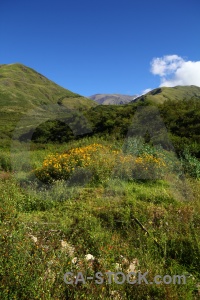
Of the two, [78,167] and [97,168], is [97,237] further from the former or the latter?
[78,167]

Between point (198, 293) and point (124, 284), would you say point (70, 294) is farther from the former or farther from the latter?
point (198, 293)

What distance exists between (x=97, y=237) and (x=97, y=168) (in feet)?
11.7

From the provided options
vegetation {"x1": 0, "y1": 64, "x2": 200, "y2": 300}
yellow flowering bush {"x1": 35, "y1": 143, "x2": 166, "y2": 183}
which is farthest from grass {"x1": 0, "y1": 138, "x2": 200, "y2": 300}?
yellow flowering bush {"x1": 35, "y1": 143, "x2": 166, "y2": 183}

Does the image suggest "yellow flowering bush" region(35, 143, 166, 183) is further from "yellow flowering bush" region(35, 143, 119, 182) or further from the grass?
the grass

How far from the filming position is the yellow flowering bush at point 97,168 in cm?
775

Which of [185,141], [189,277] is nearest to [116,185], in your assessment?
[189,277]

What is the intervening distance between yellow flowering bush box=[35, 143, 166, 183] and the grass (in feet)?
1.01

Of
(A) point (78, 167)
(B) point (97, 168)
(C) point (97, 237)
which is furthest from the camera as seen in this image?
(A) point (78, 167)

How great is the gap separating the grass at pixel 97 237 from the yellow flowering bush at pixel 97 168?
307mm

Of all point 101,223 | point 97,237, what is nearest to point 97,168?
point 101,223

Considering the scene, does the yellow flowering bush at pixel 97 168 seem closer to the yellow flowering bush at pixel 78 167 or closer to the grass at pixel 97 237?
the yellow flowering bush at pixel 78 167

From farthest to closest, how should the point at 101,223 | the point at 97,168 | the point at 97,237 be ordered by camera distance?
the point at 97,168 < the point at 101,223 < the point at 97,237

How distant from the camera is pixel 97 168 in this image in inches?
304

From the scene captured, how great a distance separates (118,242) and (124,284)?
1.11 metres
